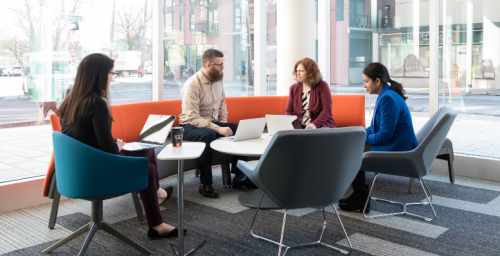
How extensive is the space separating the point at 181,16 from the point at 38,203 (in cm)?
274

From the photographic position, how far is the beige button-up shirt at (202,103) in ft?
14.9

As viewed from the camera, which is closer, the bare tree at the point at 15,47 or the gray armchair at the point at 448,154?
the bare tree at the point at 15,47

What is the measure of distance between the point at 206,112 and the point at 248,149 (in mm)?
1511

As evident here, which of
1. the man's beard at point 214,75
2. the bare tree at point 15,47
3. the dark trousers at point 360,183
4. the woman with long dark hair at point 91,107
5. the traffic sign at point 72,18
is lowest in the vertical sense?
the dark trousers at point 360,183

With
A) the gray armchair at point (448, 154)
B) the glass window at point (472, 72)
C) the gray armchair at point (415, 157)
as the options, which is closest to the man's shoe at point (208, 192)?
the gray armchair at point (415, 157)

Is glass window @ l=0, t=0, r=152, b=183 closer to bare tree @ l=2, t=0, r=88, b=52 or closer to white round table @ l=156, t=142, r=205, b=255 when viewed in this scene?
bare tree @ l=2, t=0, r=88, b=52

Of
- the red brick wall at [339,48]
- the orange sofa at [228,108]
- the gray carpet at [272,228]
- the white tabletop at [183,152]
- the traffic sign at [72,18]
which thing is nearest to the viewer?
the white tabletop at [183,152]

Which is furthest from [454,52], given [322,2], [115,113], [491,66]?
[115,113]

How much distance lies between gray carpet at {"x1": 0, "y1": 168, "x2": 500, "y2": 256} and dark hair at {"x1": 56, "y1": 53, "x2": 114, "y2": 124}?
3.10 ft

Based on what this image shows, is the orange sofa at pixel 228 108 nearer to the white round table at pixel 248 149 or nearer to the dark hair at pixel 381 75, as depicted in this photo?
the white round table at pixel 248 149

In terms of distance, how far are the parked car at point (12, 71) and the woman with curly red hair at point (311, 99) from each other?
8.95 ft

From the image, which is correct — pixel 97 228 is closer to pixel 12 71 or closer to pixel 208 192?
pixel 208 192

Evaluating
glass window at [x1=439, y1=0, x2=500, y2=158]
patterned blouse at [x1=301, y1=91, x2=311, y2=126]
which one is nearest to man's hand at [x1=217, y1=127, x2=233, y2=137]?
patterned blouse at [x1=301, y1=91, x2=311, y2=126]

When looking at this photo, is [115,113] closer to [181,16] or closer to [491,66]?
[181,16]
